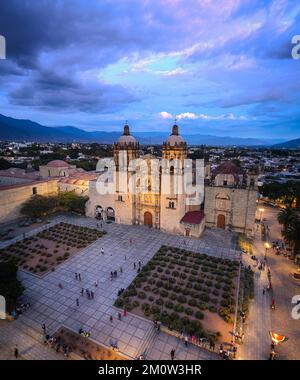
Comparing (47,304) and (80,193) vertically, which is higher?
(80,193)

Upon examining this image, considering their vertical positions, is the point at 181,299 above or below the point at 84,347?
above

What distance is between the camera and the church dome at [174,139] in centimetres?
3778

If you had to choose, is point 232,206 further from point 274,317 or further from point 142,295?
point 142,295

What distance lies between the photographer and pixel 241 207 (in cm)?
3894

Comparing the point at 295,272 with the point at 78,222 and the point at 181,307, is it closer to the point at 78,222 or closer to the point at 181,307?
the point at 181,307

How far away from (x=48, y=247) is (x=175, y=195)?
21.8m

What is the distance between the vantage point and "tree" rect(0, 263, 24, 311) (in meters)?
20.8

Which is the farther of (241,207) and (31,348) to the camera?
(241,207)

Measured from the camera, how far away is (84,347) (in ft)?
61.7

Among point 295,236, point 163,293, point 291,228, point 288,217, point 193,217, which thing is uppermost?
point 288,217

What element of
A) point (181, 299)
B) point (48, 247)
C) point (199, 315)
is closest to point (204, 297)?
point (181, 299)

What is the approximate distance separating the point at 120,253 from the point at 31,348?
15913mm

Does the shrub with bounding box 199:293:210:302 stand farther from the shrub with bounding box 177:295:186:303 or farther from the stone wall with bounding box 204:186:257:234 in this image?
the stone wall with bounding box 204:186:257:234
